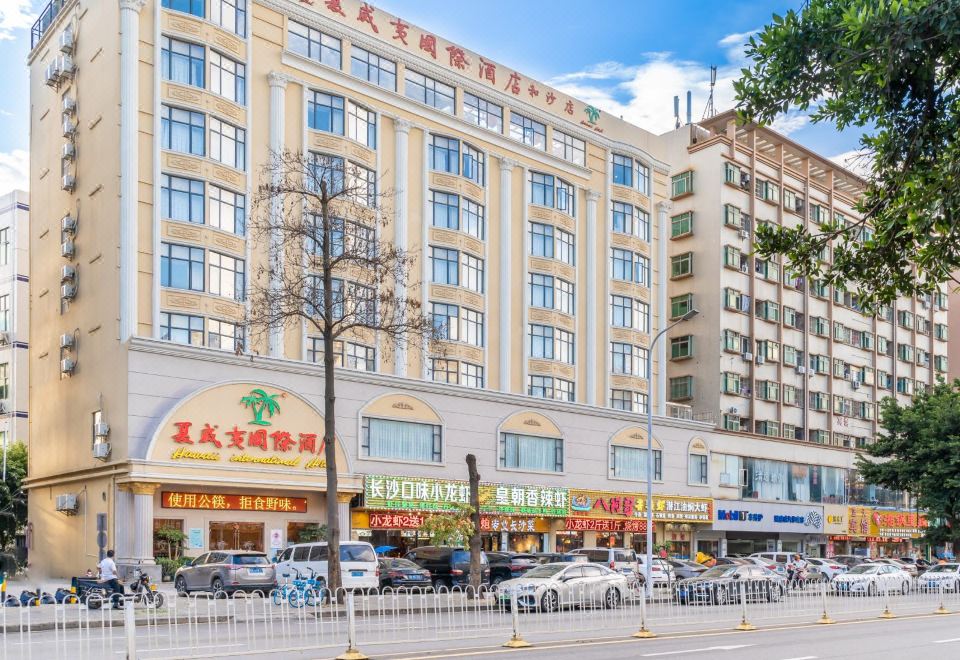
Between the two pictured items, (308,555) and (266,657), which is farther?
(308,555)

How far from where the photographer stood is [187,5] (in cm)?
3884

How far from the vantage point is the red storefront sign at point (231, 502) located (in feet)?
120

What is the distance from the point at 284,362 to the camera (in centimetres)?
3903

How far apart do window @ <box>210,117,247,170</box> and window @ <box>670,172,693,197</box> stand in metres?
30.6

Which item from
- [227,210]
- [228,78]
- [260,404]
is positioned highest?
[228,78]

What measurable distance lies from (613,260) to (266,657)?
39754 millimetres

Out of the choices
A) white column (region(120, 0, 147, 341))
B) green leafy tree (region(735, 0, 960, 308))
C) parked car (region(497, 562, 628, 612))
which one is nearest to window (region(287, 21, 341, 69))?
white column (region(120, 0, 147, 341))

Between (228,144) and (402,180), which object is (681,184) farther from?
(228,144)

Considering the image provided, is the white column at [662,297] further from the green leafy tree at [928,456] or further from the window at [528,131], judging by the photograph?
the green leafy tree at [928,456]

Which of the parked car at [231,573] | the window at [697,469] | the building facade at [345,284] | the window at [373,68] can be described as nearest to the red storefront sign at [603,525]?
the building facade at [345,284]

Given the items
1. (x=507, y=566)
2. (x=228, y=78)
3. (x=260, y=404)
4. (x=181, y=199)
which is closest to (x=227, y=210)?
Result: (x=181, y=199)

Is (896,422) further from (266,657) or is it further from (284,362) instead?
(266,657)

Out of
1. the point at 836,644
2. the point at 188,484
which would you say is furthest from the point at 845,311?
the point at 836,644

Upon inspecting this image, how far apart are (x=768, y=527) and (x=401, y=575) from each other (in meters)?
33.1
